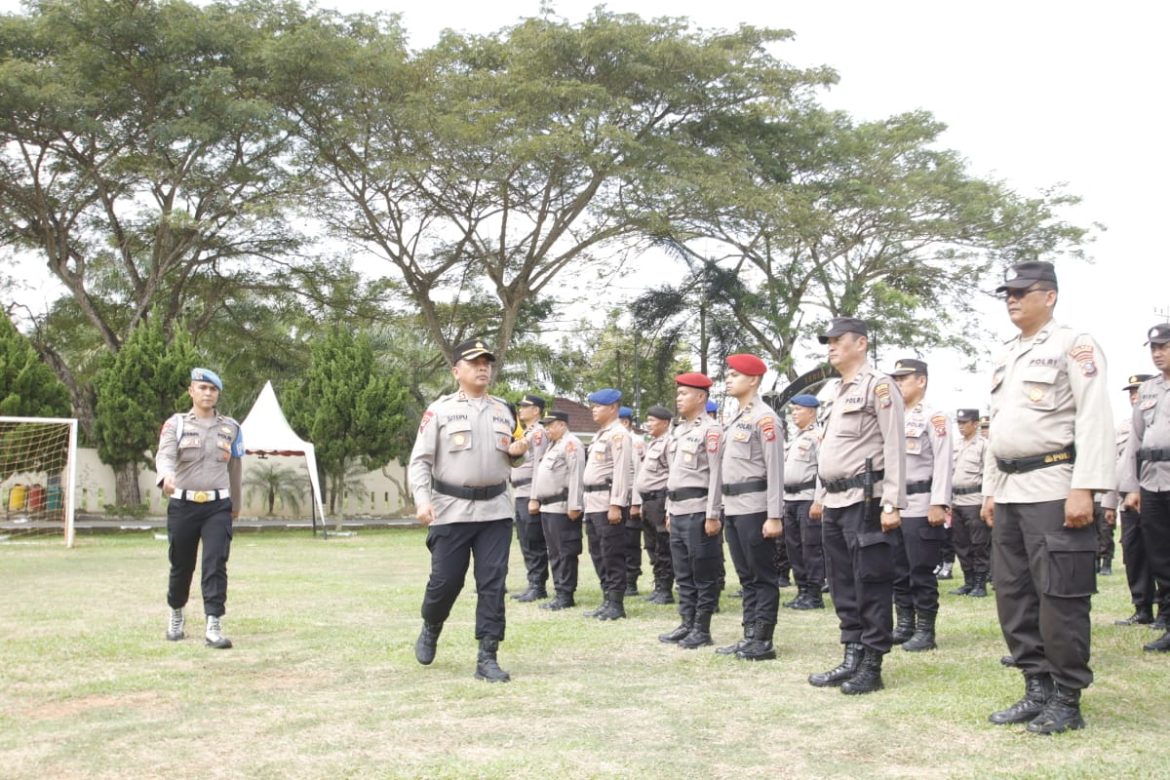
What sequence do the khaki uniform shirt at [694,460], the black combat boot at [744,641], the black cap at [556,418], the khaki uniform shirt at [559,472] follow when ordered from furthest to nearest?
the black cap at [556,418]
the khaki uniform shirt at [559,472]
the khaki uniform shirt at [694,460]
the black combat boot at [744,641]

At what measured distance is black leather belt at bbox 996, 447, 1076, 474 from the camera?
4609mm

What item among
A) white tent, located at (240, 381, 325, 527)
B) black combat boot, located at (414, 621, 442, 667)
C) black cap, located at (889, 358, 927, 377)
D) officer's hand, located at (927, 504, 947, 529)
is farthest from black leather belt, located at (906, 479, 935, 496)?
white tent, located at (240, 381, 325, 527)

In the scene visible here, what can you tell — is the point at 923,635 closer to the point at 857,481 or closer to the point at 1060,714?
the point at 857,481

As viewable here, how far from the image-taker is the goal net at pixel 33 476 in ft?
65.4

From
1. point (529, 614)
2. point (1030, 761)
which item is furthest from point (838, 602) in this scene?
point (529, 614)

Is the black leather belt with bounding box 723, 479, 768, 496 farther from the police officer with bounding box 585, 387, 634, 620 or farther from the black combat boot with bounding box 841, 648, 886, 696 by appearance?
the police officer with bounding box 585, 387, 634, 620

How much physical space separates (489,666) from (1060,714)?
9.47ft

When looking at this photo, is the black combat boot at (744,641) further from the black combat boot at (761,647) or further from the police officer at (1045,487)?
the police officer at (1045,487)

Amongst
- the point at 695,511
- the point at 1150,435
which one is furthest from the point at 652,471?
the point at 1150,435

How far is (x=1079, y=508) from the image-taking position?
4.40m

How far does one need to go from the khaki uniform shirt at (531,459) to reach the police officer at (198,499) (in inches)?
122

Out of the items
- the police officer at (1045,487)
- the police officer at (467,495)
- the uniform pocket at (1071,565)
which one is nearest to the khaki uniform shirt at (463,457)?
the police officer at (467,495)

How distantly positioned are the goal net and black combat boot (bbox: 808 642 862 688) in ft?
54.3

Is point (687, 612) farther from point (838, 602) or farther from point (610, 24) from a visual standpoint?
point (610, 24)
